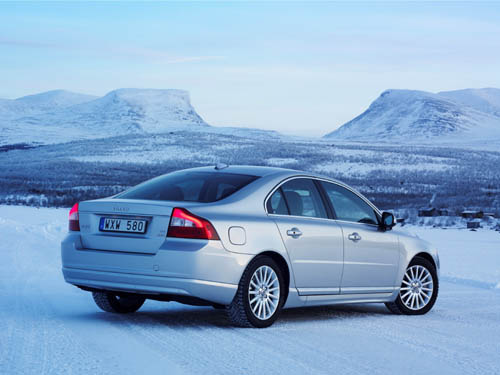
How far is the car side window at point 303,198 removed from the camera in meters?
8.41

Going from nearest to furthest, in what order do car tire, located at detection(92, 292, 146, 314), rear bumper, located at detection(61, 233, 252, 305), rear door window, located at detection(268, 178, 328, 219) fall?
1. rear bumper, located at detection(61, 233, 252, 305)
2. rear door window, located at detection(268, 178, 328, 219)
3. car tire, located at detection(92, 292, 146, 314)

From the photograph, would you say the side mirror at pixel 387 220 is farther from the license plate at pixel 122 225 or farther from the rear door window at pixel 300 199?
the license plate at pixel 122 225

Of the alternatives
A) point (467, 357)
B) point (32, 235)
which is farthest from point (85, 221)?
point (32, 235)

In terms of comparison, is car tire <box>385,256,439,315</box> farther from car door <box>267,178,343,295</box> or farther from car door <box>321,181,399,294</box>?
car door <box>267,178,343,295</box>

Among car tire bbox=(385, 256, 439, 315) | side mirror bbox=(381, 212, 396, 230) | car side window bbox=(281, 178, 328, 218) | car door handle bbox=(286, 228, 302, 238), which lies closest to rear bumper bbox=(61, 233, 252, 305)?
car door handle bbox=(286, 228, 302, 238)

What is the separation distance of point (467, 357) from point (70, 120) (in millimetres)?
195984

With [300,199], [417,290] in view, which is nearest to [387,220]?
[417,290]

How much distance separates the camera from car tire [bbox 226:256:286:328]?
25.1 ft

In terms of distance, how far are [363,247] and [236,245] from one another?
5.90ft

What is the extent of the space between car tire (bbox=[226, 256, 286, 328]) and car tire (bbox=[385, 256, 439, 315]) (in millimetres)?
1932

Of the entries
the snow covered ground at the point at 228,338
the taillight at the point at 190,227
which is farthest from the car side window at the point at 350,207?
the taillight at the point at 190,227

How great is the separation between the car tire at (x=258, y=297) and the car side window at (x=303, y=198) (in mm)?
698

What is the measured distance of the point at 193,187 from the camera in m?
8.27

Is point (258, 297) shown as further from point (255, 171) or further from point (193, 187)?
point (255, 171)
